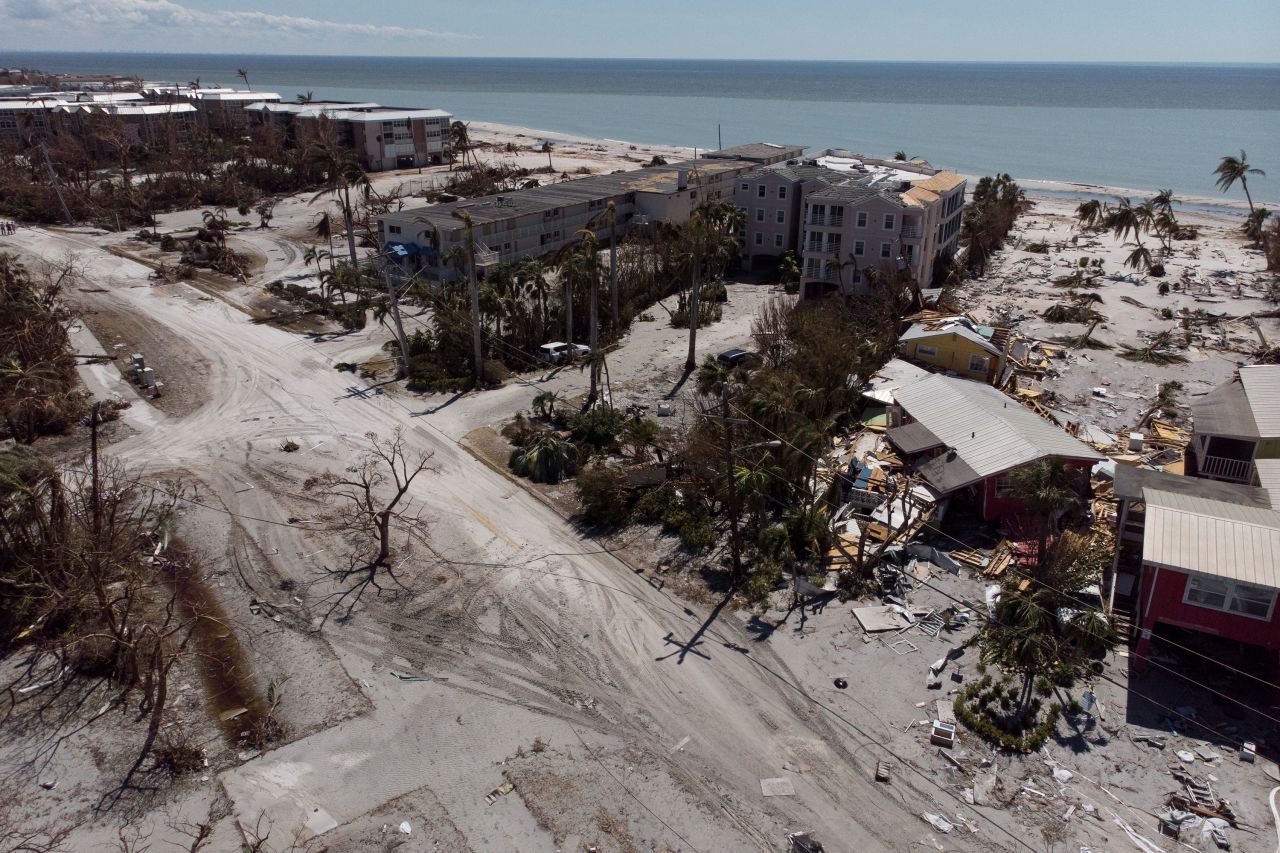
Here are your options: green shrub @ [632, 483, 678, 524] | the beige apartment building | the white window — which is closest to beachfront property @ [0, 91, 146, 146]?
the beige apartment building

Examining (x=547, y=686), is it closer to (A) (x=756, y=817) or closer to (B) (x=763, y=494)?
(A) (x=756, y=817)

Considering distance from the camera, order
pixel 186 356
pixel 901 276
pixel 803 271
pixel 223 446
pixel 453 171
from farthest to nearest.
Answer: pixel 453 171
pixel 803 271
pixel 901 276
pixel 186 356
pixel 223 446

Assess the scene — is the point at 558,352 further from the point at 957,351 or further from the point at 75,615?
the point at 75,615

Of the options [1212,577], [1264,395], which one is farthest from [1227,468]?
[1212,577]

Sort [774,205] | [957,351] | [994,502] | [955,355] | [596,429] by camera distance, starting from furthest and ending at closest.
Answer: [774,205]
[955,355]
[957,351]
[596,429]
[994,502]

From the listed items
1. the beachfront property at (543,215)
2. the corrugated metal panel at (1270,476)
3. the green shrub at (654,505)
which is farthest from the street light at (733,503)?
the beachfront property at (543,215)

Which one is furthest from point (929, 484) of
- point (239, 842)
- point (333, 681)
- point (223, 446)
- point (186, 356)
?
point (186, 356)

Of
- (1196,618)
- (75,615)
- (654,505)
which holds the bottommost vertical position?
(75,615)
